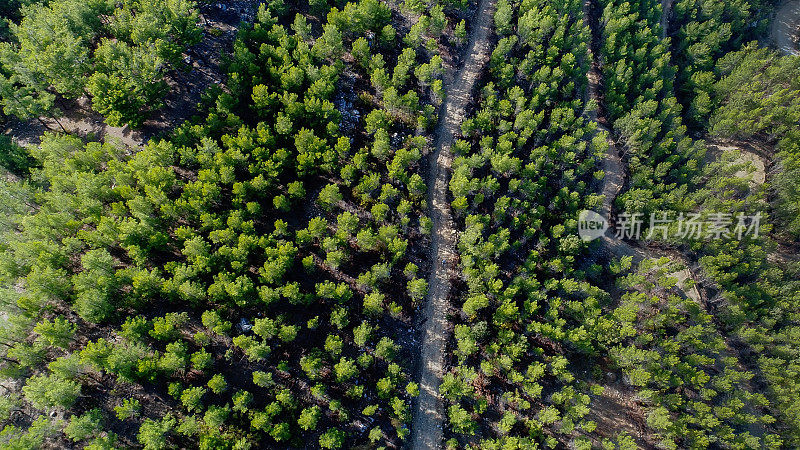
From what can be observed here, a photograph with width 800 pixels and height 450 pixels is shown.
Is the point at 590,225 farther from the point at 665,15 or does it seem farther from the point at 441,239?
the point at 665,15

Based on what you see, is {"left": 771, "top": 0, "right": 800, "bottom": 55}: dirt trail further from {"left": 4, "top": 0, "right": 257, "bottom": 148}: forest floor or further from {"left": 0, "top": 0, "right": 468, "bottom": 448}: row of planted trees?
{"left": 4, "top": 0, "right": 257, "bottom": 148}: forest floor

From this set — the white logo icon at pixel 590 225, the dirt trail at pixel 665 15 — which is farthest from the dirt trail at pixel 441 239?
the dirt trail at pixel 665 15

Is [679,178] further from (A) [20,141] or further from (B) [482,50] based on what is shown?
(A) [20,141]

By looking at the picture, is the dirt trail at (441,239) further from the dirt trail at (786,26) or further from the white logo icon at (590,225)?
the dirt trail at (786,26)

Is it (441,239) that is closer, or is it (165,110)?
(165,110)

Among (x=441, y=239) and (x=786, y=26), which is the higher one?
(x=786, y=26)

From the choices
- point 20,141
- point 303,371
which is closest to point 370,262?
point 303,371

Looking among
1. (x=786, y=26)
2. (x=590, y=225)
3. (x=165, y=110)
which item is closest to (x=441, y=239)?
(x=590, y=225)
